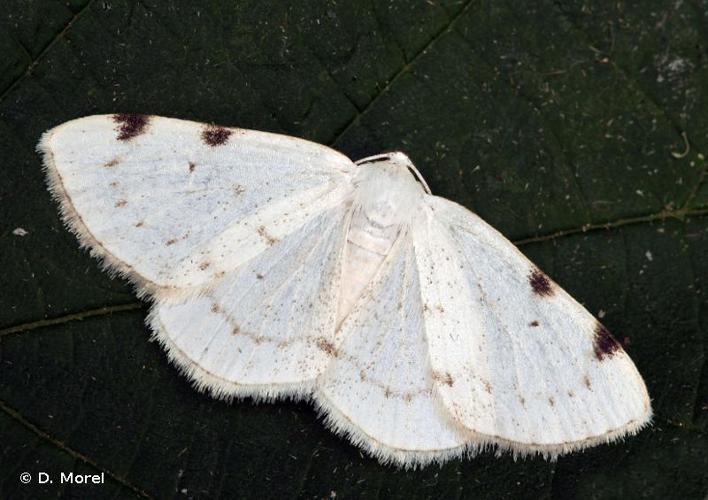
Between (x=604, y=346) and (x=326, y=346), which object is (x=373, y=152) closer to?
(x=326, y=346)

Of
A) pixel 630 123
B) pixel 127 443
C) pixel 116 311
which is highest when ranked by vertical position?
pixel 630 123

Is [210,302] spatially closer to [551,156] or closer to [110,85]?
[110,85]

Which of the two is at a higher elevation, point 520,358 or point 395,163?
point 395,163

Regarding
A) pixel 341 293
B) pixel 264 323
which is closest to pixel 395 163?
pixel 341 293

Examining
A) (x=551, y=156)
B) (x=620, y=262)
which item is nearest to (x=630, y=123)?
(x=551, y=156)

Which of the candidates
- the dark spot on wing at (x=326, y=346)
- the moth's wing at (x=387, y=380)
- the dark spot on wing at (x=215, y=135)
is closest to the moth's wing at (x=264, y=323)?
the dark spot on wing at (x=326, y=346)

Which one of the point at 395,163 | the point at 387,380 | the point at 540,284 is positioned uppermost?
the point at 395,163
